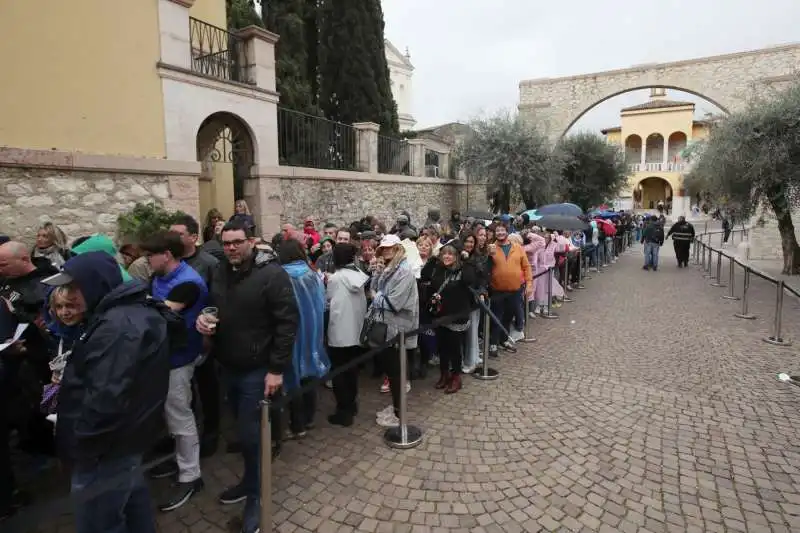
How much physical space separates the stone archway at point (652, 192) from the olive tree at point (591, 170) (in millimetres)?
30328

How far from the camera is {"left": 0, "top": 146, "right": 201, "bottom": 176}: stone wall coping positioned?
5.77m

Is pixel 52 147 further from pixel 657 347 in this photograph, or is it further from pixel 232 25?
pixel 232 25

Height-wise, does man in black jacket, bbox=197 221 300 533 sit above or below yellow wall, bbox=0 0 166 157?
below

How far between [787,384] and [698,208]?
46954mm

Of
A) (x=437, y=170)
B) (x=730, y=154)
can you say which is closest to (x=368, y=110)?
(x=437, y=170)

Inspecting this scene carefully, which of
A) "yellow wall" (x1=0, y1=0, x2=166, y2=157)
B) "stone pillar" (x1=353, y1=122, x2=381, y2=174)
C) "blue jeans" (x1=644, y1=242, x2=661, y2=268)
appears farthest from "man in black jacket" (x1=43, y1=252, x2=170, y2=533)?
"blue jeans" (x1=644, y1=242, x2=661, y2=268)

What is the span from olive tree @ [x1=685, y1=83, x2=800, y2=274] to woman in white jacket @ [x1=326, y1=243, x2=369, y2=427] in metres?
11.5

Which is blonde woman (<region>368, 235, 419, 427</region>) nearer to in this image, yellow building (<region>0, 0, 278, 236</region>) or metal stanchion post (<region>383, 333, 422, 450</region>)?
metal stanchion post (<region>383, 333, 422, 450</region>)

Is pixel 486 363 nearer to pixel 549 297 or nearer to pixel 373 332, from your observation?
pixel 373 332

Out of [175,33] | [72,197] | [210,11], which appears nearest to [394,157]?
[210,11]

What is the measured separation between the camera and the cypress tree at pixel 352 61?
57.7ft

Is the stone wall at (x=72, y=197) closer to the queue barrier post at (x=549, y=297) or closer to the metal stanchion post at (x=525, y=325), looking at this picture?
the metal stanchion post at (x=525, y=325)

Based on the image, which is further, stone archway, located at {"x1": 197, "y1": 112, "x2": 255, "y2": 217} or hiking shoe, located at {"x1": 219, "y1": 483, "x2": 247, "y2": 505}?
stone archway, located at {"x1": 197, "y1": 112, "x2": 255, "y2": 217}

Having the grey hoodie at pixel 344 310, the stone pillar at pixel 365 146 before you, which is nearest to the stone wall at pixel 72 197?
the grey hoodie at pixel 344 310
